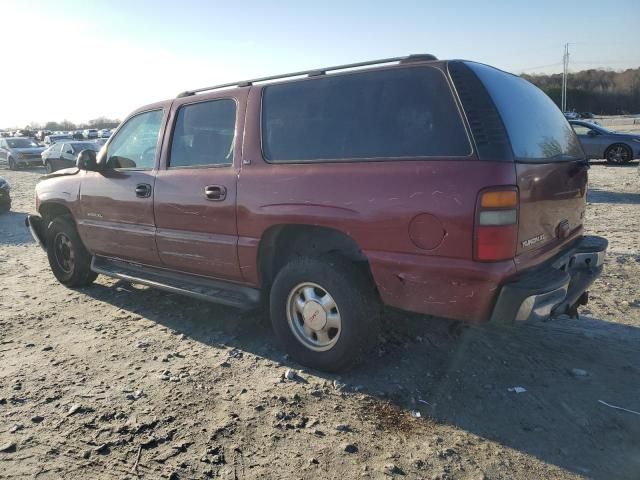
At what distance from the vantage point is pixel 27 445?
2.81 meters

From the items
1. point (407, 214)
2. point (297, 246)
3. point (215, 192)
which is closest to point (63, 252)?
point (215, 192)

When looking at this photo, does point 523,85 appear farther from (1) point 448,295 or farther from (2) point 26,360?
(2) point 26,360

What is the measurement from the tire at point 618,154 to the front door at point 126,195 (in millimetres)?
16140

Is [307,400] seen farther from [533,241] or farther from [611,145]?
[611,145]

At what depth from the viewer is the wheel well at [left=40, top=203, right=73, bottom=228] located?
18.4 ft

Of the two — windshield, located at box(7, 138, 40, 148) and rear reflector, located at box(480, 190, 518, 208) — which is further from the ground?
windshield, located at box(7, 138, 40, 148)

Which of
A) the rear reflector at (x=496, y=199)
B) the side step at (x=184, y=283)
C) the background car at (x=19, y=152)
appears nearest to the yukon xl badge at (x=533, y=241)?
the rear reflector at (x=496, y=199)

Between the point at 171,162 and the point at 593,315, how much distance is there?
3981mm

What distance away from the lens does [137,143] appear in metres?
4.77

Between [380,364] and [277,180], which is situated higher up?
[277,180]

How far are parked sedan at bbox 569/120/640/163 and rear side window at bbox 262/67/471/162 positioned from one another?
50.2 feet

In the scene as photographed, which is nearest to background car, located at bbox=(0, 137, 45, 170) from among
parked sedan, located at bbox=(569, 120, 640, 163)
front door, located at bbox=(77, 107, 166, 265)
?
front door, located at bbox=(77, 107, 166, 265)

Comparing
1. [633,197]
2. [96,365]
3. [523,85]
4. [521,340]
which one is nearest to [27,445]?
[96,365]

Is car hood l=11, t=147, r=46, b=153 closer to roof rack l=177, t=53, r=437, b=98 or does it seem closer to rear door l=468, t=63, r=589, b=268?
roof rack l=177, t=53, r=437, b=98
